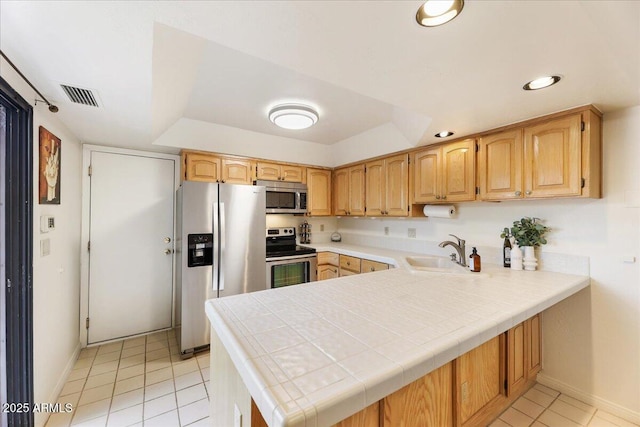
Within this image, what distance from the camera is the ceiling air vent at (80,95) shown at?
5.24 feet

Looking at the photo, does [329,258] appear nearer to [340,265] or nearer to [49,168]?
[340,265]

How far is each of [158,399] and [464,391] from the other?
212 centimetres

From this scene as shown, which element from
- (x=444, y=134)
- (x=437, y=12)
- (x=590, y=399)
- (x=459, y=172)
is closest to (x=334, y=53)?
(x=437, y=12)

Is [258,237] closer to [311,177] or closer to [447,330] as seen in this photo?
[311,177]

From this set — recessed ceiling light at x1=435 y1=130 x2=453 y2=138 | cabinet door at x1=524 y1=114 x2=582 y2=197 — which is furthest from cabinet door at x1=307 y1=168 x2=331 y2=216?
cabinet door at x1=524 y1=114 x2=582 y2=197

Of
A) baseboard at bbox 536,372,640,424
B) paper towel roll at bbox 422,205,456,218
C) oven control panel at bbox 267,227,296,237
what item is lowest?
baseboard at bbox 536,372,640,424

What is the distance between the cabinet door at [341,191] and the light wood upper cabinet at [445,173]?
3.64 feet

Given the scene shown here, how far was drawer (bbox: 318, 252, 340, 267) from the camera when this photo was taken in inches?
136

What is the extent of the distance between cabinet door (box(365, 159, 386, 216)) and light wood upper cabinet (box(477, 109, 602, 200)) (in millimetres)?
1138

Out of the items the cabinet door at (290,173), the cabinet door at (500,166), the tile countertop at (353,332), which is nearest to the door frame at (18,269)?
the tile countertop at (353,332)

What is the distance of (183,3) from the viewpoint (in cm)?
98

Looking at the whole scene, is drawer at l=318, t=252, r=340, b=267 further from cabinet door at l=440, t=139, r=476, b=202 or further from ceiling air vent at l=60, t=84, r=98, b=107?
ceiling air vent at l=60, t=84, r=98, b=107

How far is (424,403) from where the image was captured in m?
1.08

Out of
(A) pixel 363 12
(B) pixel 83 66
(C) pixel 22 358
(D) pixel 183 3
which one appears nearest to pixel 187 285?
(C) pixel 22 358
